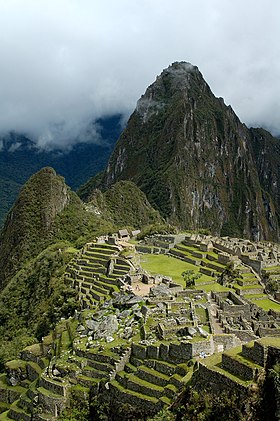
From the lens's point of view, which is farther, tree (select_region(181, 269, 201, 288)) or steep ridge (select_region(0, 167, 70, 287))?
steep ridge (select_region(0, 167, 70, 287))

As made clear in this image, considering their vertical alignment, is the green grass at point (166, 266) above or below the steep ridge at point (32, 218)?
below

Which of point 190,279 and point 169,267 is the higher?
point 169,267

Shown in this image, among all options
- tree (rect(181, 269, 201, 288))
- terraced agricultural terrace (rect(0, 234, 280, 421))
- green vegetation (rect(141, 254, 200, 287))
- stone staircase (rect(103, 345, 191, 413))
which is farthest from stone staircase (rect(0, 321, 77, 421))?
green vegetation (rect(141, 254, 200, 287))

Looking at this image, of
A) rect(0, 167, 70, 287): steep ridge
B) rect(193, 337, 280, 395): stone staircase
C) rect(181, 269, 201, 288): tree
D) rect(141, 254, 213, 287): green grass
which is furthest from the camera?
rect(0, 167, 70, 287): steep ridge

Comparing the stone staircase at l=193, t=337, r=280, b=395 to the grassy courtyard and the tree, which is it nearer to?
the tree

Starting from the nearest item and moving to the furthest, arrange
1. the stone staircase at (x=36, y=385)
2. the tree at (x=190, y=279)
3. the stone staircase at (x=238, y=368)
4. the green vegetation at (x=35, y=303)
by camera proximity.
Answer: the stone staircase at (x=238, y=368) < the stone staircase at (x=36, y=385) < the green vegetation at (x=35, y=303) < the tree at (x=190, y=279)

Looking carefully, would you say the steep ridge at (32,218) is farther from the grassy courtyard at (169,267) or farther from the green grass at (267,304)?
the green grass at (267,304)

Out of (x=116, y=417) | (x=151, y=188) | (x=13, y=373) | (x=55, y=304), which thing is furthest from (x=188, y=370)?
(x=151, y=188)

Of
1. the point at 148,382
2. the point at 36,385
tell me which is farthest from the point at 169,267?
the point at 148,382

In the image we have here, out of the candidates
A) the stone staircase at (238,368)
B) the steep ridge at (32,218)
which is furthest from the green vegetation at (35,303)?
the stone staircase at (238,368)

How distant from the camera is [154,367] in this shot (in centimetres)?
2034

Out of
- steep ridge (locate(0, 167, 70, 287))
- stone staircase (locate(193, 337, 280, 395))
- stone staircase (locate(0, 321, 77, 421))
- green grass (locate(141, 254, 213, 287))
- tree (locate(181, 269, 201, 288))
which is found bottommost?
stone staircase (locate(0, 321, 77, 421))

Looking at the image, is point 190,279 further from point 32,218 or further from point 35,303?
point 32,218

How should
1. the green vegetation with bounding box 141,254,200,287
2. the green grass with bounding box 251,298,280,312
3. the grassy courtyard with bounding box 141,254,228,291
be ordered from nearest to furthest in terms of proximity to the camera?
the green grass with bounding box 251,298,280,312, the grassy courtyard with bounding box 141,254,228,291, the green vegetation with bounding box 141,254,200,287
